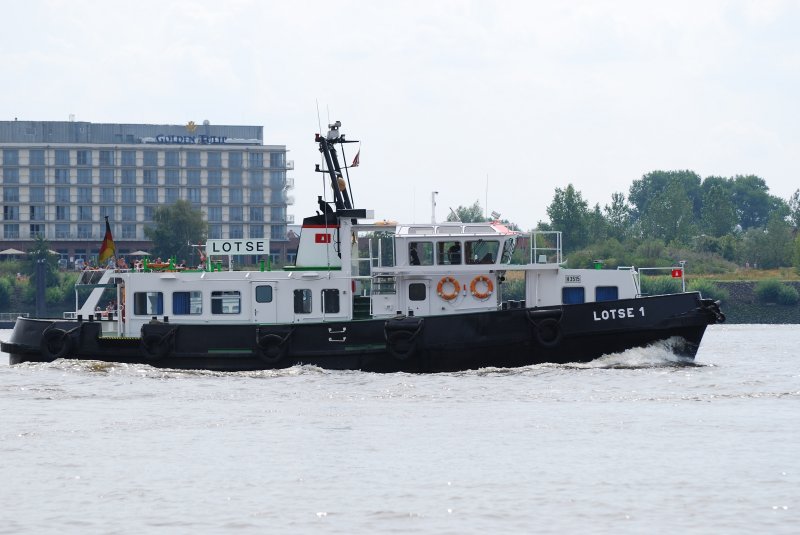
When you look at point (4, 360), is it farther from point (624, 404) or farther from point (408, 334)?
point (624, 404)

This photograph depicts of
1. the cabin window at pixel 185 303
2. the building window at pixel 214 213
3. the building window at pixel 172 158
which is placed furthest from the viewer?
the building window at pixel 214 213

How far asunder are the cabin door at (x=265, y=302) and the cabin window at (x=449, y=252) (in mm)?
4012

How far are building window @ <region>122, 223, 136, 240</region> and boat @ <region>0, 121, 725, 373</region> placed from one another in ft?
367

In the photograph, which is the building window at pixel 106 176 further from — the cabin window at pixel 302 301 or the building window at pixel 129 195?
the cabin window at pixel 302 301

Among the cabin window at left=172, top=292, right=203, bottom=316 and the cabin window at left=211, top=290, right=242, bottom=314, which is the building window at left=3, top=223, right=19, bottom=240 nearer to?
the cabin window at left=172, top=292, right=203, bottom=316

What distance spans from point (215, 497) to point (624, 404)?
10.9 meters

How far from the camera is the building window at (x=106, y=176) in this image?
145750 millimetres

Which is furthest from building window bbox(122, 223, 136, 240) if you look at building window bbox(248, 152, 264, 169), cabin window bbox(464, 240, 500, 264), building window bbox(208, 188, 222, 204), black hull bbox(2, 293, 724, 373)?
cabin window bbox(464, 240, 500, 264)

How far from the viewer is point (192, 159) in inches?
5778

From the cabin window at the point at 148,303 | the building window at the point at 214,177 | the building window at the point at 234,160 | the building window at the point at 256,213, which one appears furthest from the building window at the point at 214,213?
the cabin window at the point at 148,303

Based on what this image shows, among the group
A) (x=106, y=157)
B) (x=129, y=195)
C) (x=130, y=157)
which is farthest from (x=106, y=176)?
(x=130, y=157)

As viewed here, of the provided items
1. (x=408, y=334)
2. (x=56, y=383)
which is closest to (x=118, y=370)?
(x=56, y=383)

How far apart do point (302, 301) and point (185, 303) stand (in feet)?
9.62

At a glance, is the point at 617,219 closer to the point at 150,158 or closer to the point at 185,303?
the point at 150,158
